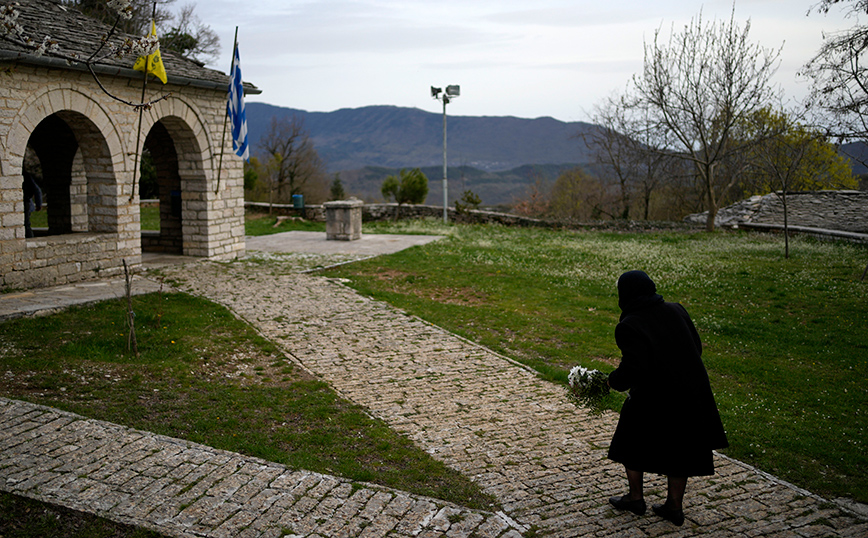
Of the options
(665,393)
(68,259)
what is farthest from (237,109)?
(665,393)

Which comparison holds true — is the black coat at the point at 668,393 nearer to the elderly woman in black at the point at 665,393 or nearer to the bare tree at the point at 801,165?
the elderly woman in black at the point at 665,393

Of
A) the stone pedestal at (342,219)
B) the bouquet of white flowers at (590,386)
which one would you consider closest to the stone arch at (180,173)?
the stone pedestal at (342,219)

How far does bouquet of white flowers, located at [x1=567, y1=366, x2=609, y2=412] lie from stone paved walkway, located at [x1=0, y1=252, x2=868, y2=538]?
2.42 ft

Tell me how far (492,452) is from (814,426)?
3374 millimetres

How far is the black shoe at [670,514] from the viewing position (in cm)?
427

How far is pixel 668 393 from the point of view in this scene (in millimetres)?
4152

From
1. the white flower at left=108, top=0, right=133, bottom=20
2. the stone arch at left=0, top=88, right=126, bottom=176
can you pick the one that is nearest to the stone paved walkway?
the white flower at left=108, top=0, right=133, bottom=20

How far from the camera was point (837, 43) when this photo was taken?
12891 mm

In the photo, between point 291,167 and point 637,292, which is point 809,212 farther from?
point 291,167

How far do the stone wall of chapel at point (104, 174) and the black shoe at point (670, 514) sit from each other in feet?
29.8

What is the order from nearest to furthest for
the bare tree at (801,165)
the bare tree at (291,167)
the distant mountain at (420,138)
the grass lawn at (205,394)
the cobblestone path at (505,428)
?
1. the cobblestone path at (505,428)
2. the grass lawn at (205,394)
3. the bare tree at (801,165)
4. the bare tree at (291,167)
5. the distant mountain at (420,138)

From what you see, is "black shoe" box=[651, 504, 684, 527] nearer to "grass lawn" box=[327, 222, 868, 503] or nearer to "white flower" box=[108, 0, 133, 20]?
"grass lawn" box=[327, 222, 868, 503]

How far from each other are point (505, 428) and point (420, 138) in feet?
569

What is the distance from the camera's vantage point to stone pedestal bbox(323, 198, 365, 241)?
19.4m
